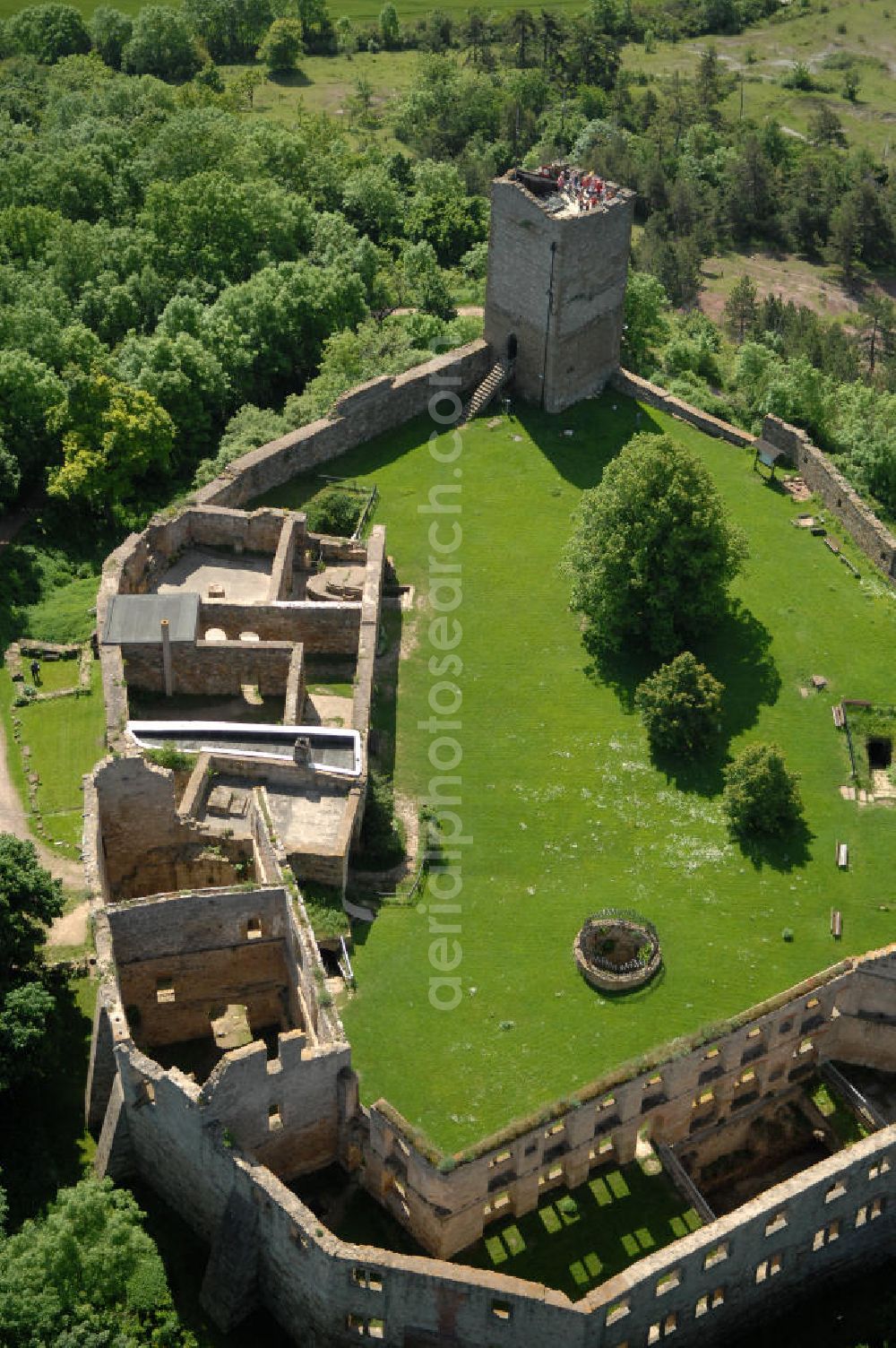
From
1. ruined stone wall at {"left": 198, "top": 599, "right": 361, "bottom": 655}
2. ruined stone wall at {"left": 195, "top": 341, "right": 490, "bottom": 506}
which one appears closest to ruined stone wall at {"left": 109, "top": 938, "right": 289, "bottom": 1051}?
ruined stone wall at {"left": 198, "top": 599, "right": 361, "bottom": 655}

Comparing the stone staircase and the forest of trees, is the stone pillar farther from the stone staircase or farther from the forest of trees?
the stone staircase

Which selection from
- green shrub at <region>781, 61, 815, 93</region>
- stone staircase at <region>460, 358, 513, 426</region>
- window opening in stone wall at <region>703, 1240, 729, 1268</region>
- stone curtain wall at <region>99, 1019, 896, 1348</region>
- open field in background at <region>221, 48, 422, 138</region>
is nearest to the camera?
stone curtain wall at <region>99, 1019, 896, 1348</region>

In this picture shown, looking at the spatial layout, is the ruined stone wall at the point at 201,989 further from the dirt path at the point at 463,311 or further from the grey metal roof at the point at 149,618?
the dirt path at the point at 463,311

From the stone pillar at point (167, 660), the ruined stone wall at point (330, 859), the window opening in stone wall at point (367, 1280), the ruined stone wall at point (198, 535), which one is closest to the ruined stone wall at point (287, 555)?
the ruined stone wall at point (198, 535)

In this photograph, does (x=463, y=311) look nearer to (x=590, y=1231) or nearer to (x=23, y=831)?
A: (x=23, y=831)

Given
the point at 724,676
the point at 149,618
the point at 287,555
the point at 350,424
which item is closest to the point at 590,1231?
the point at 724,676

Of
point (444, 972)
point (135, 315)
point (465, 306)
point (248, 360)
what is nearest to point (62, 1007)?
point (444, 972)
